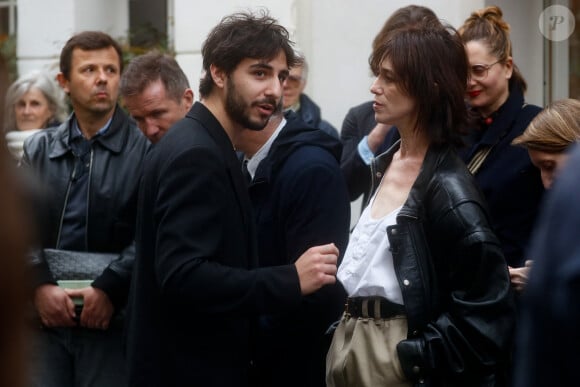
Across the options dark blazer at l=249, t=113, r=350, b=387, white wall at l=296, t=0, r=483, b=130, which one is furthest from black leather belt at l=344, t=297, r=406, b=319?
white wall at l=296, t=0, r=483, b=130

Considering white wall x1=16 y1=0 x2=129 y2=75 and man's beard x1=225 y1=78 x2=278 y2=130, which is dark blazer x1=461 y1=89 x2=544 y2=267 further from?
white wall x1=16 y1=0 x2=129 y2=75

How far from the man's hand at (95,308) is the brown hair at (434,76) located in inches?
70.7

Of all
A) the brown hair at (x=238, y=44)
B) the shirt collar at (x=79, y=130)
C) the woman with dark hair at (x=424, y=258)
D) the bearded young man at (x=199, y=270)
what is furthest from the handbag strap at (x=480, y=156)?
the shirt collar at (x=79, y=130)

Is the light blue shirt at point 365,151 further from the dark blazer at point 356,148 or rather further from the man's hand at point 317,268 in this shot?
the man's hand at point 317,268

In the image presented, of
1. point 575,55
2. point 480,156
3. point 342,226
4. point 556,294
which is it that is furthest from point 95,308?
point 556,294

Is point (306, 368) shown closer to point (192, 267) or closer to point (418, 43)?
point (192, 267)

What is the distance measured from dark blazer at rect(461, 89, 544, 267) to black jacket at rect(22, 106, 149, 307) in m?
1.65

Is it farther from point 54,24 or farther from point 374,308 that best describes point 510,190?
point 54,24

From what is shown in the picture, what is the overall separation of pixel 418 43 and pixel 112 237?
1.90m

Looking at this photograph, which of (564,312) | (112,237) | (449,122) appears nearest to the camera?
(564,312)

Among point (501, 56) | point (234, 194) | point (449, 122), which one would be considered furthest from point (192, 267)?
point (501, 56)

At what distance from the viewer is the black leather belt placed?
383 cm

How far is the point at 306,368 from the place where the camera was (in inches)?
172

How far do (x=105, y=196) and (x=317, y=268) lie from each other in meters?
1.75
